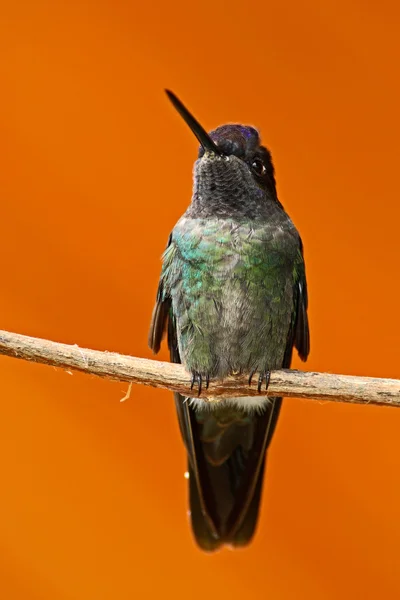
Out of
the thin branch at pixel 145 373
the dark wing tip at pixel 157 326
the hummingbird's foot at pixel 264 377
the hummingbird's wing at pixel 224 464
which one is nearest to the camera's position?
the thin branch at pixel 145 373

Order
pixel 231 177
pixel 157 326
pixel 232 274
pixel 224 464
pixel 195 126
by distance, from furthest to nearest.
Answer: pixel 224 464 → pixel 157 326 → pixel 231 177 → pixel 232 274 → pixel 195 126

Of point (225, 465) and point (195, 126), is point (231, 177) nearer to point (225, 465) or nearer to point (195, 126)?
point (195, 126)

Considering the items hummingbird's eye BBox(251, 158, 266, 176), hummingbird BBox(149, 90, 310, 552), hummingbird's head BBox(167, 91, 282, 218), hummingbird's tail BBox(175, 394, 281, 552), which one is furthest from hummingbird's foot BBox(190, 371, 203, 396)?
hummingbird's eye BBox(251, 158, 266, 176)

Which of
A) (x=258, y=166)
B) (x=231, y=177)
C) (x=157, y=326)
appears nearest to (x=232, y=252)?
(x=231, y=177)

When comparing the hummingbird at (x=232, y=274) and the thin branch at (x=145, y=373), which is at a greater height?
the hummingbird at (x=232, y=274)

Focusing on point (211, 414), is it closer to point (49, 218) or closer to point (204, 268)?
point (204, 268)

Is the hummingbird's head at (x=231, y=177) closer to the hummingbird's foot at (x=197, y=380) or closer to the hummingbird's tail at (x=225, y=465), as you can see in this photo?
the hummingbird's foot at (x=197, y=380)

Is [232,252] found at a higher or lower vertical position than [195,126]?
lower

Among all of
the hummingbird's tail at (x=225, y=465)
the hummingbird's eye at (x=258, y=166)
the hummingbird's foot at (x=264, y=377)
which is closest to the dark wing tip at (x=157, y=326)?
the hummingbird's tail at (x=225, y=465)
